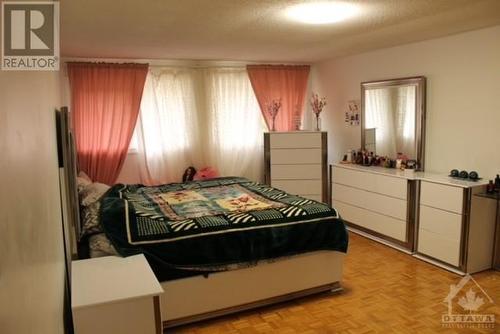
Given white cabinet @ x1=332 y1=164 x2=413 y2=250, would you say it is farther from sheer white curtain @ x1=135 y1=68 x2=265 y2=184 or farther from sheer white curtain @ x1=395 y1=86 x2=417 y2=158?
sheer white curtain @ x1=135 y1=68 x2=265 y2=184

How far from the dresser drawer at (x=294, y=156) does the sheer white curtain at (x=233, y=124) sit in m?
0.55

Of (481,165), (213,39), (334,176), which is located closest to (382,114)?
(334,176)

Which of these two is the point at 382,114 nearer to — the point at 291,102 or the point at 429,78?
the point at 429,78

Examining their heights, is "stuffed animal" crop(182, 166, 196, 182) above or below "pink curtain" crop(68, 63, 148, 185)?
below

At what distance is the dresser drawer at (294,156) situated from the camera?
532cm

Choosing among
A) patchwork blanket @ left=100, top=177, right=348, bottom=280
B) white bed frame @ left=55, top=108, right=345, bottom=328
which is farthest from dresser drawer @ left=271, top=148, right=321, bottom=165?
white bed frame @ left=55, top=108, right=345, bottom=328

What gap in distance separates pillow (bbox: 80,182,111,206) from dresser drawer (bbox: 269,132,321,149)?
7.74 feet

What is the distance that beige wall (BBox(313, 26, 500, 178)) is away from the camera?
143 inches

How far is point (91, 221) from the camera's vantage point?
116 inches

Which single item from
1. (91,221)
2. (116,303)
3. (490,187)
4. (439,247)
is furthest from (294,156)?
A: (116,303)

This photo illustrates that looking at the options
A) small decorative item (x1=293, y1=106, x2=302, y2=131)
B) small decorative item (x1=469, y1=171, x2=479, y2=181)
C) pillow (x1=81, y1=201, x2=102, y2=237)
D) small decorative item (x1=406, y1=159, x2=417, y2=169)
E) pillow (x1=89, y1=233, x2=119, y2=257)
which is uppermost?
small decorative item (x1=293, y1=106, x2=302, y2=131)

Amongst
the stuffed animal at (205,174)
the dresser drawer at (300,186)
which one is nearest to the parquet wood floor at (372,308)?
the dresser drawer at (300,186)

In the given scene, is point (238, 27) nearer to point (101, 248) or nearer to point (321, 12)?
point (321, 12)

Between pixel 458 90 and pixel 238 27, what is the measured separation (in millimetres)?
2313
